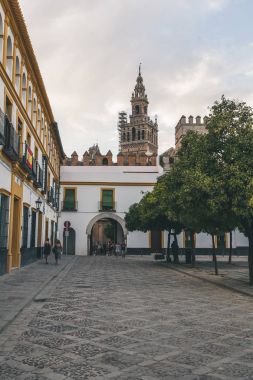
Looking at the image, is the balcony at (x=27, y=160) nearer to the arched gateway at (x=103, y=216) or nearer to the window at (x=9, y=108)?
the window at (x=9, y=108)

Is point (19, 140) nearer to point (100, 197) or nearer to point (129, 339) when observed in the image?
point (129, 339)

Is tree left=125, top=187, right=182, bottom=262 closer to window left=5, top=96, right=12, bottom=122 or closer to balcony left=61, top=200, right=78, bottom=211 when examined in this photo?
window left=5, top=96, right=12, bottom=122

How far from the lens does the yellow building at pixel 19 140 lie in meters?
15.7

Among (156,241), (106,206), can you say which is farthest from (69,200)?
(156,241)

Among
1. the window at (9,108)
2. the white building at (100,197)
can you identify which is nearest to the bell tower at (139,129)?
the white building at (100,197)

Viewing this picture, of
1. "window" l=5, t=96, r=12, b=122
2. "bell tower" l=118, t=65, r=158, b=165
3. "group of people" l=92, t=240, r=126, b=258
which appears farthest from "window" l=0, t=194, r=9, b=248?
"bell tower" l=118, t=65, r=158, b=165

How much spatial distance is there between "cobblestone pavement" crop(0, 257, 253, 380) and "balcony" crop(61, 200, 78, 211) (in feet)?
94.6

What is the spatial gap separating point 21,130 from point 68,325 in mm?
13513

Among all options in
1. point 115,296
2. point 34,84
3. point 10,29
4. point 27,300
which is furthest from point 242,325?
point 34,84

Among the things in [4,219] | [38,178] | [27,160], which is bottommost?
[4,219]

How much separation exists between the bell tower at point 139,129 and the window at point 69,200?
2148 inches

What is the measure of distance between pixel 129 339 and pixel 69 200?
114ft

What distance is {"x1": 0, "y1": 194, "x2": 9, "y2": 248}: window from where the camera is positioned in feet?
52.4

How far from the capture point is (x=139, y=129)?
101938 mm
